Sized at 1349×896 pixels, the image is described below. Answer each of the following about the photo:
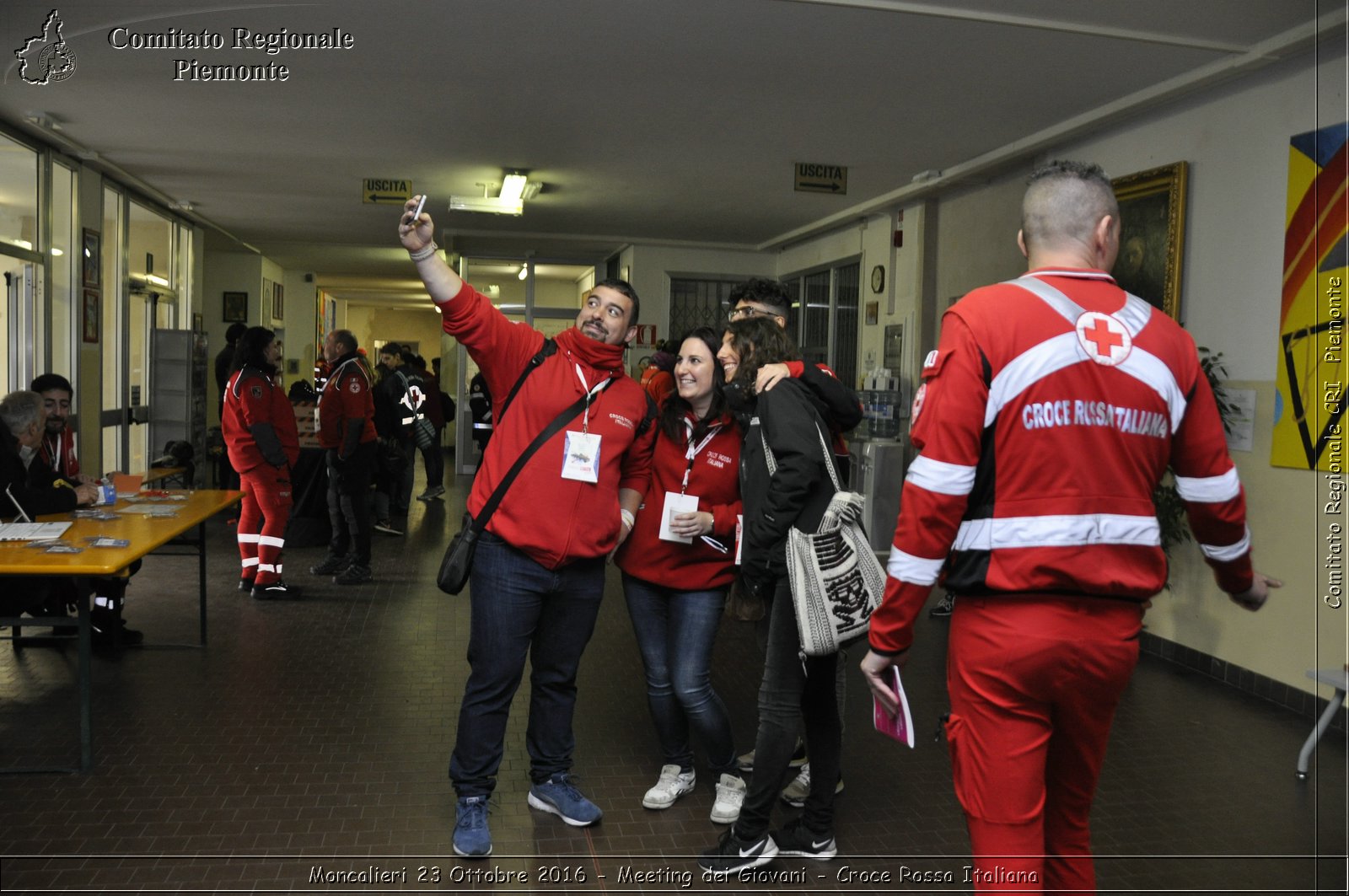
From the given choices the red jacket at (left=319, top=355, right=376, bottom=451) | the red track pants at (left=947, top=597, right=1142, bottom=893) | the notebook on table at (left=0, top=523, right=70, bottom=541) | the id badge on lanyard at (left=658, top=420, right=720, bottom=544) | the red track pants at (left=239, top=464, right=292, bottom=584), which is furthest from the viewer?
the red jacket at (left=319, top=355, right=376, bottom=451)

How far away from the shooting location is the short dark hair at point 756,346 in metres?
2.99

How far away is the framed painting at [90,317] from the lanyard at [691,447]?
771 centimetres

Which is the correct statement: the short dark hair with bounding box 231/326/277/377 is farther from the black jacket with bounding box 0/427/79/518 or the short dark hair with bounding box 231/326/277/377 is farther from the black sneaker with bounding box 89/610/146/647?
the black sneaker with bounding box 89/610/146/647

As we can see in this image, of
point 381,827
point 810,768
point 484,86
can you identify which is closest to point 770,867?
point 810,768

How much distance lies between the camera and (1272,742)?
4.34m

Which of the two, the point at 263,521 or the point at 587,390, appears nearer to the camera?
the point at 587,390

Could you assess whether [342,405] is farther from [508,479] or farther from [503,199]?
[508,479]

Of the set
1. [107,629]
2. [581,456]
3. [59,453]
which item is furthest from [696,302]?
[581,456]

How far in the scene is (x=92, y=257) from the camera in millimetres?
9219

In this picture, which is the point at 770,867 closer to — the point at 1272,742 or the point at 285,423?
the point at 1272,742

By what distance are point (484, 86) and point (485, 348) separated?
3892 mm

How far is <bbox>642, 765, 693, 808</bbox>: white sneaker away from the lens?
334 cm

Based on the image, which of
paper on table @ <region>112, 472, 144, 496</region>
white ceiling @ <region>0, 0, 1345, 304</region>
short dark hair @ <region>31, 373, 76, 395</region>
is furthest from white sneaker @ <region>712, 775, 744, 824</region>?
paper on table @ <region>112, 472, 144, 496</region>

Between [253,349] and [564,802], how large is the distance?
13.1 feet
